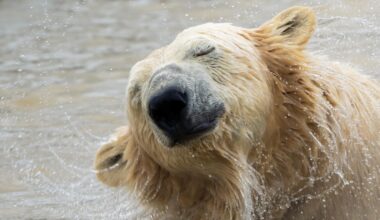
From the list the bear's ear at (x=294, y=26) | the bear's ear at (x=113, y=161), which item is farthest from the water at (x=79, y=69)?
the bear's ear at (x=294, y=26)

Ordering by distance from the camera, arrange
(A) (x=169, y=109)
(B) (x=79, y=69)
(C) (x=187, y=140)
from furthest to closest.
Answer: (B) (x=79, y=69)
(C) (x=187, y=140)
(A) (x=169, y=109)

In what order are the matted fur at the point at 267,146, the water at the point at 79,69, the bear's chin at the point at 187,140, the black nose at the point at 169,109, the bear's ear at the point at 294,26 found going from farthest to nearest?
1. the water at the point at 79,69
2. the bear's ear at the point at 294,26
3. the matted fur at the point at 267,146
4. the bear's chin at the point at 187,140
5. the black nose at the point at 169,109

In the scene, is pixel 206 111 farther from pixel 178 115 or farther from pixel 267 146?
pixel 267 146

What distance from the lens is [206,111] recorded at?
3285 mm

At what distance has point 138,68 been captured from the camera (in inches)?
139

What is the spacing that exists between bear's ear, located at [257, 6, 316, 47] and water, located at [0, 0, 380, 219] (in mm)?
1009

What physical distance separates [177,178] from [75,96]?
4.25 meters

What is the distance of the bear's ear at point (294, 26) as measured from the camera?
3984 millimetres

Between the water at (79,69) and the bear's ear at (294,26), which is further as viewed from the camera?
the water at (79,69)

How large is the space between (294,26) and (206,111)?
37.0 inches

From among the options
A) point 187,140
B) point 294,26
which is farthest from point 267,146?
point 294,26

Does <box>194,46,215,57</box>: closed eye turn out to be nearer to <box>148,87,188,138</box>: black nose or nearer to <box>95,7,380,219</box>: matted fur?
<box>95,7,380,219</box>: matted fur

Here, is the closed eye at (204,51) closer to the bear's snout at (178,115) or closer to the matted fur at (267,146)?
the matted fur at (267,146)

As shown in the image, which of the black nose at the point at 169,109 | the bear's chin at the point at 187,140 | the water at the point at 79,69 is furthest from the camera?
the water at the point at 79,69
